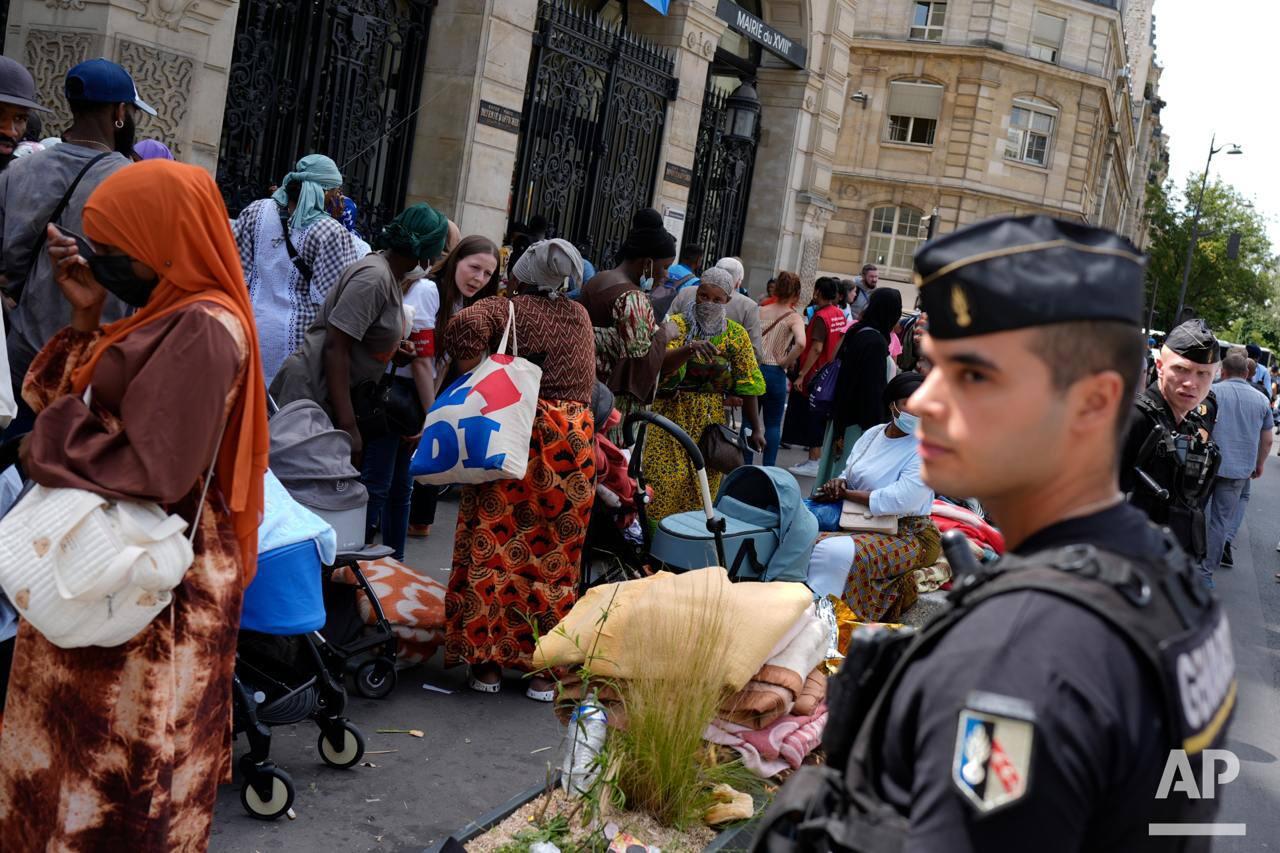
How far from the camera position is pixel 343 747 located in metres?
4.70

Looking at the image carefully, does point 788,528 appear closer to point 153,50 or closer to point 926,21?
point 153,50

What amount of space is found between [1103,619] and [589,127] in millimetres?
13271

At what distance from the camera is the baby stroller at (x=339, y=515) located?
500 centimetres

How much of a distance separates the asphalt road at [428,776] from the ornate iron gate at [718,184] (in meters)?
11.2

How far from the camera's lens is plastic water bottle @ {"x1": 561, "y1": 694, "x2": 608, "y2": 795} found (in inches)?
164

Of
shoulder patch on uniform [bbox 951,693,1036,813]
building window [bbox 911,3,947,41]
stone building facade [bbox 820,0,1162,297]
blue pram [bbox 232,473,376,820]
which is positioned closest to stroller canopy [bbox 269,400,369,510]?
blue pram [bbox 232,473,376,820]

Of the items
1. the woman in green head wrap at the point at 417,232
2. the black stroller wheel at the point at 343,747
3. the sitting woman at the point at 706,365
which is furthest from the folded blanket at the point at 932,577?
the black stroller wheel at the point at 343,747

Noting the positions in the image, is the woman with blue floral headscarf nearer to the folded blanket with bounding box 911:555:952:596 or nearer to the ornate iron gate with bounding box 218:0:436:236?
the folded blanket with bounding box 911:555:952:596

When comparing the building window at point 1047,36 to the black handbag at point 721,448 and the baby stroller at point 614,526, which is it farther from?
the baby stroller at point 614,526

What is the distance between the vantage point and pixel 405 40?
470 inches

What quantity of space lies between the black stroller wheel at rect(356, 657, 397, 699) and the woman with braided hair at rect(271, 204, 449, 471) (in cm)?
105

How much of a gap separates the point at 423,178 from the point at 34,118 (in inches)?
203

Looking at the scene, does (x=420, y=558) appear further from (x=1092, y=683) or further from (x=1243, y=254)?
(x=1243, y=254)

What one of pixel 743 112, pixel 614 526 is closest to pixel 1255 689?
pixel 614 526
